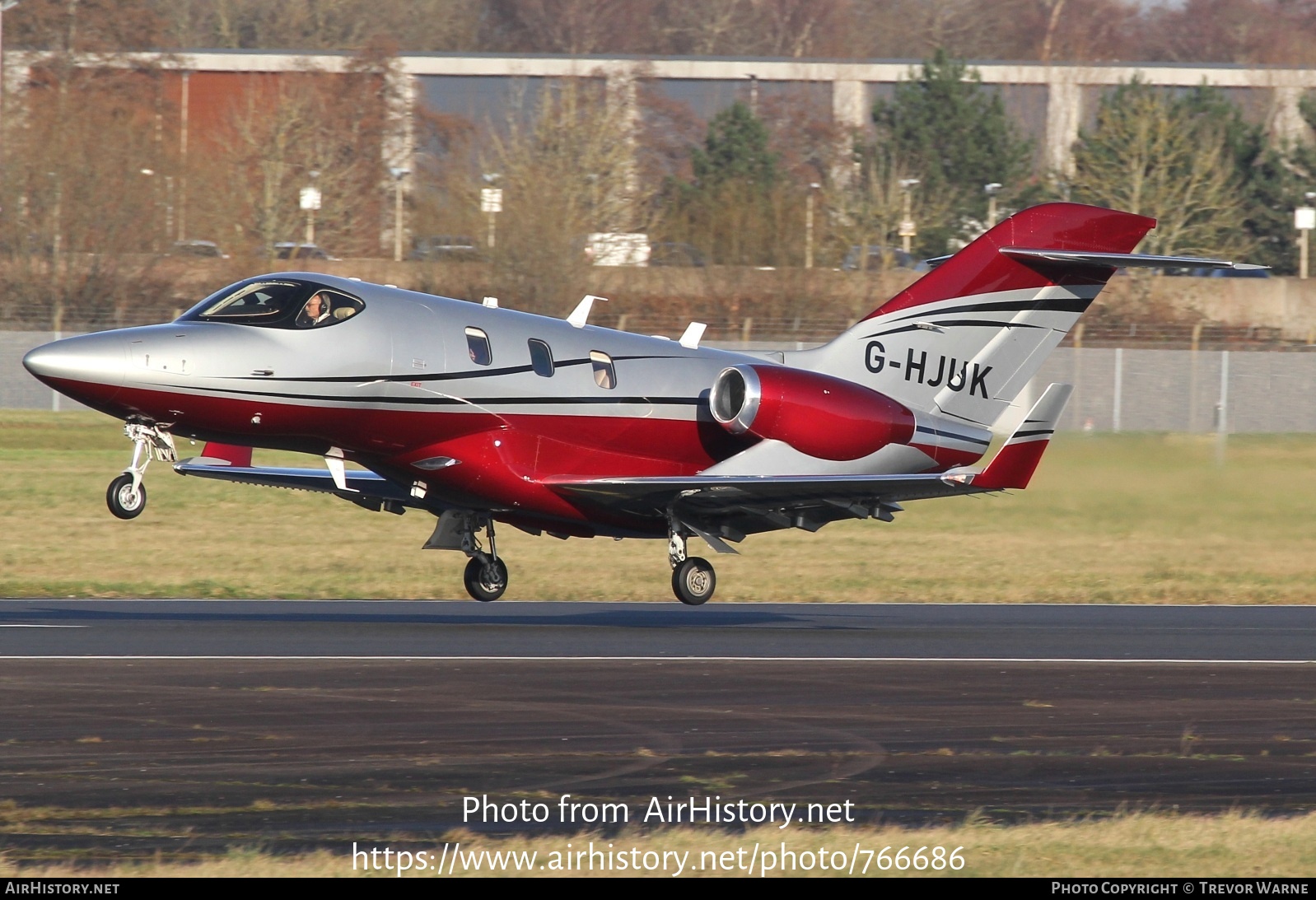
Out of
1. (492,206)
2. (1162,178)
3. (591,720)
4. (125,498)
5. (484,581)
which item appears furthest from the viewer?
(1162,178)

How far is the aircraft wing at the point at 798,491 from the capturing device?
17.8m

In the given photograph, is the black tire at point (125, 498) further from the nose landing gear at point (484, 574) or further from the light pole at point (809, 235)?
the light pole at point (809, 235)

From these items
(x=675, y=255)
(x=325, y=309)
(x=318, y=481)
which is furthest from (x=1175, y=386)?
(x=325, y=309)

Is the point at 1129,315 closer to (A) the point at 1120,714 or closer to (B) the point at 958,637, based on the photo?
(B) the point at 958,637

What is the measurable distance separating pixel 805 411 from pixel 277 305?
6199 millimetres

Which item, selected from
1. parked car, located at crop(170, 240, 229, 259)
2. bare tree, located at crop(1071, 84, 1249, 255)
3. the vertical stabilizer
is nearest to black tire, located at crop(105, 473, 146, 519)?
the vertical stabilizer

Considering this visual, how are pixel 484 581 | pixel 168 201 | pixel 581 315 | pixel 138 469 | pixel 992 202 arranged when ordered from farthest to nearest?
pixel 992 202, pixel 168 201, pixel 484 581, pixel 581 315, pixel 138 469

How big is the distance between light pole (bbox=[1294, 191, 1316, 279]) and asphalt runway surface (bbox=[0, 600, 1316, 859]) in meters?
43.0

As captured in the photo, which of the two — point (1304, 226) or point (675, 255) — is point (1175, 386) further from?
point (1304, 226)

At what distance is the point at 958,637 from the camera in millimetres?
19266

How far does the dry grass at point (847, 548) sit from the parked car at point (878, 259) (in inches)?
817

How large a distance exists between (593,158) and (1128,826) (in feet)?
158

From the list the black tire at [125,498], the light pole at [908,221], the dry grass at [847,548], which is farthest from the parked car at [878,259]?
the black tire at [125,498]

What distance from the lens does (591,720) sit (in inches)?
519
